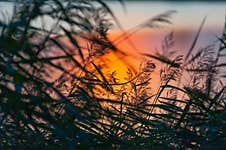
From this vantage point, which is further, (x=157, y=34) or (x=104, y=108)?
(x=157, y=34)

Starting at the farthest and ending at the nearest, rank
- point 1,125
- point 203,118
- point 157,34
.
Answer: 1. point 157,34
2. point 203,118
3. point 1,125

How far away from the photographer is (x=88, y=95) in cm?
301

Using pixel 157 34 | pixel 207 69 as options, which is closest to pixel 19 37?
pixel 207 69

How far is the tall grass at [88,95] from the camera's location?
275 centimetres

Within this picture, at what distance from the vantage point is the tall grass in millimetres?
2752

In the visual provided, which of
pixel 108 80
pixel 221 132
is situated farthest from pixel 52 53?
pixel 221 132

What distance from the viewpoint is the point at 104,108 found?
3.02 m

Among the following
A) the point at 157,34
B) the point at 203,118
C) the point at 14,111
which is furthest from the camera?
Answer: the point at 157,34

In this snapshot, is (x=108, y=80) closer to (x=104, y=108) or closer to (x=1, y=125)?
(x=104, y=108)

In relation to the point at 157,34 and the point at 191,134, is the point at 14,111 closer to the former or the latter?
the point at 191,134

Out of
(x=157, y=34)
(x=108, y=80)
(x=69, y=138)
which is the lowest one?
(x=69, y=138)

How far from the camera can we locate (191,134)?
10.2 feet

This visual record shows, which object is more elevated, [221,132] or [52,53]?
[52,53]

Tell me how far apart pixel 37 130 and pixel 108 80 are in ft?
1.33
